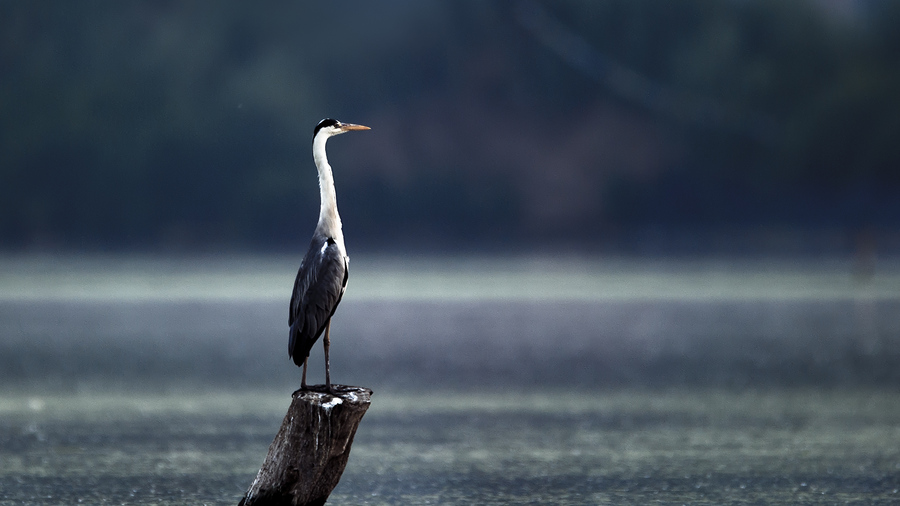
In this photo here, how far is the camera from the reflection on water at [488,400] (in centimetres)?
1442

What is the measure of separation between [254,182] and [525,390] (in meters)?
126

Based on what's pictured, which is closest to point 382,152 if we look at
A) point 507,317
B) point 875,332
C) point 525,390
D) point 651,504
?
point 507,317

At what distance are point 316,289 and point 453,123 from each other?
149 meters

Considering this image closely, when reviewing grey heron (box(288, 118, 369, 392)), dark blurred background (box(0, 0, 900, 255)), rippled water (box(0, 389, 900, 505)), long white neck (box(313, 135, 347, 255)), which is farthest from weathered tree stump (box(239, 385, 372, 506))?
dark blurred background (box(0, 0, 900, 255))

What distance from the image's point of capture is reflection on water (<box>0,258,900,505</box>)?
568 inches

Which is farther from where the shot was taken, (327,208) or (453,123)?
(453,123)

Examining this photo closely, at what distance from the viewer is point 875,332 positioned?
1432 inches

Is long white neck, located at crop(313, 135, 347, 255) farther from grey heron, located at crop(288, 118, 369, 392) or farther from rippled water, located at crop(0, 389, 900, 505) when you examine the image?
rippled water, located at crop(0, 389, 900, 505)

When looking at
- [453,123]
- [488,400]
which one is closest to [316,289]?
[488,400]

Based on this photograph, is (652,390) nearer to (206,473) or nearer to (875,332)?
(206,473)

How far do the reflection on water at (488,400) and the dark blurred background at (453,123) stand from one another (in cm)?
8856

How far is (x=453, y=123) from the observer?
6324 inches

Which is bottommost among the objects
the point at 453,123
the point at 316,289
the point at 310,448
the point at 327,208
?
the point at 310,448

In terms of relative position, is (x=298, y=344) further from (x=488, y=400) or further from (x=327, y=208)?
(x=488, y=400)
